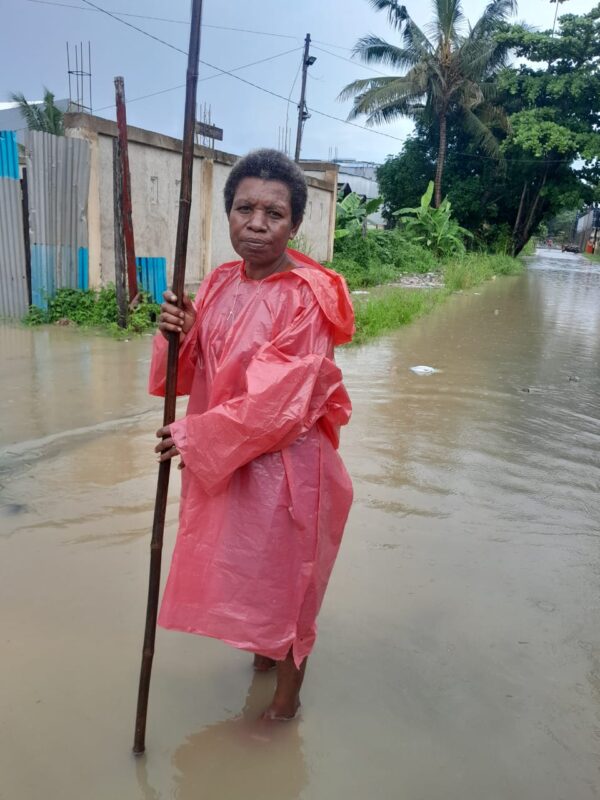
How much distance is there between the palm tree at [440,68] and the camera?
21.8m

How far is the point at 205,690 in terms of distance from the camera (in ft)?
6.87

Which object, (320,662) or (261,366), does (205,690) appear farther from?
(261,366)

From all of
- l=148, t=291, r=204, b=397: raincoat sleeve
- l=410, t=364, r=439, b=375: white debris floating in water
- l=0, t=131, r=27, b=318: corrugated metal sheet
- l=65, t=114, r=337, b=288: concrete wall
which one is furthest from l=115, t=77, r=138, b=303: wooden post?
l=148, t=291, r=204, b=397: raincoat sleeve

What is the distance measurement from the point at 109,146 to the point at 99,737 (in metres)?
7.09

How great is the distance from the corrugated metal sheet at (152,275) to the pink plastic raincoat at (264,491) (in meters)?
6.64

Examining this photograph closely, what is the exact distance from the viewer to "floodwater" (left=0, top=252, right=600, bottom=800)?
5.96 ft

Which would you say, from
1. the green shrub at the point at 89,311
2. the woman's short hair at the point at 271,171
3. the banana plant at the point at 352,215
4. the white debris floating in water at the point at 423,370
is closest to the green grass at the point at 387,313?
the white debris floating in water at the point at 423,370

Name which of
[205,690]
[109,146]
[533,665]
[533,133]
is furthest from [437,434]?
[533,133]

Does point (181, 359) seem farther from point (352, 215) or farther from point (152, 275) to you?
point (352, 215)

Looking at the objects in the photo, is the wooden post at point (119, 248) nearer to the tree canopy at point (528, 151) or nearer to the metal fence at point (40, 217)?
the metal fence at point (40, 217)

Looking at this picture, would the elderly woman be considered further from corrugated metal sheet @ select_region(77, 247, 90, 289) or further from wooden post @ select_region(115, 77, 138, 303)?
corrugated metal sheet @ select_region(77, 247, 90, 289)

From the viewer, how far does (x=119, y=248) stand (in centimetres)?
721

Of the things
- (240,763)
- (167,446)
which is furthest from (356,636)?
(167,446)

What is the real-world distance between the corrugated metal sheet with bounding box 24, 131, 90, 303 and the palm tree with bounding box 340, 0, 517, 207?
1706 cm
